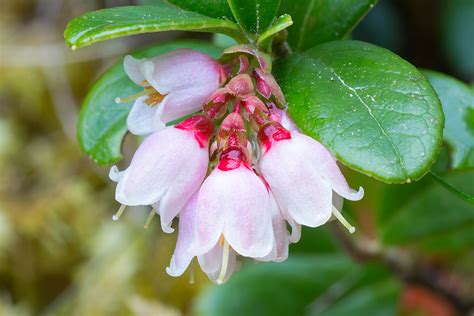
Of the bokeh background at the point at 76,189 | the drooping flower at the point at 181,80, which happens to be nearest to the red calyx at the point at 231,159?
the drooping flower at the point at 181,80

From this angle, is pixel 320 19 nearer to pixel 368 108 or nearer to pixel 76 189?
pixel 368 108

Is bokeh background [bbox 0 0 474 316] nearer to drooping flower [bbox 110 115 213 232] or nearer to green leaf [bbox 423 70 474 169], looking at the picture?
green leaf [bbox 423 70 474 169]

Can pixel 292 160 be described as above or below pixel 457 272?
above

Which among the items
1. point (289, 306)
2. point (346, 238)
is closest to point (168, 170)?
point (346, 238)

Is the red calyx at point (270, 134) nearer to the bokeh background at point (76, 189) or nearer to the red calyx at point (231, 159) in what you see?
the red calyx at point (231, 159)

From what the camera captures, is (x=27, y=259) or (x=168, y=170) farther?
(x=27, y=259)

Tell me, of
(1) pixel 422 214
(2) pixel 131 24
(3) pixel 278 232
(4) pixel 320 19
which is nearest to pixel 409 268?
(1) pixel 422 214

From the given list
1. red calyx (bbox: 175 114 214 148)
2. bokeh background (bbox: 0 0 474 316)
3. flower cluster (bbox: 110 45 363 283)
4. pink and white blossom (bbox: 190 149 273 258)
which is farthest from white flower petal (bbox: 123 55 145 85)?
bokeh background (bbox: 0 0 474 316)

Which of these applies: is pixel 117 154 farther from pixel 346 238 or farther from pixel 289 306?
pixel 289 306
